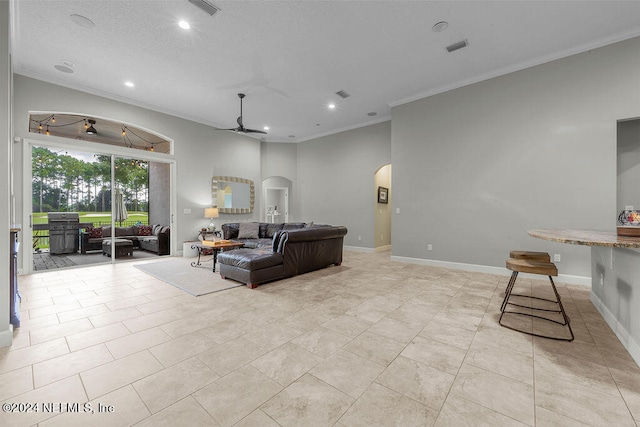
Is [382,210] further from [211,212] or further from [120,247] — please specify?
[120,247]

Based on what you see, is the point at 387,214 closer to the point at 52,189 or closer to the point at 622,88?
the point at 622,88

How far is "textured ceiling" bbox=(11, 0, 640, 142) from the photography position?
124 inches

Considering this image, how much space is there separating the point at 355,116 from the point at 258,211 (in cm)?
420

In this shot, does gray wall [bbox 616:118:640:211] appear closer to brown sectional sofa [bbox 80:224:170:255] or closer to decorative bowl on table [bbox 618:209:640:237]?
decorative bowl on table [bbox 618:209:640:237]

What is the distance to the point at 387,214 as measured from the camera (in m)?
7.89

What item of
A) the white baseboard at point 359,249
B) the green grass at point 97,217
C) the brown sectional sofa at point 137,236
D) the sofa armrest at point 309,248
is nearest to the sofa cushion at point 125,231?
the brown sectional sofa at point 137,236

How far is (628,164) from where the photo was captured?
379 centimetres

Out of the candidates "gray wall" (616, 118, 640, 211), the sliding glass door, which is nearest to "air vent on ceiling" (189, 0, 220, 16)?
the sliding glass door

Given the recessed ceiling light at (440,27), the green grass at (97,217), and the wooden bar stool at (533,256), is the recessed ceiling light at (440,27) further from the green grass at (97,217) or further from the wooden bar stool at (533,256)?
the green grass at (97,217)

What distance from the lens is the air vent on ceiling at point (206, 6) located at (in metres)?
3.00

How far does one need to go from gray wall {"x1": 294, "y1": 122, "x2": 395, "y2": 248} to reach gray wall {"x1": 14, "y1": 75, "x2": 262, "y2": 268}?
1.62 metres

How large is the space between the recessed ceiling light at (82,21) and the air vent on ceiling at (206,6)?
1500 mm

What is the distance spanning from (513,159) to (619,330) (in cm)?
294

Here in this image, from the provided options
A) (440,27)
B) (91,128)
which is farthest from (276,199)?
(440,27)
